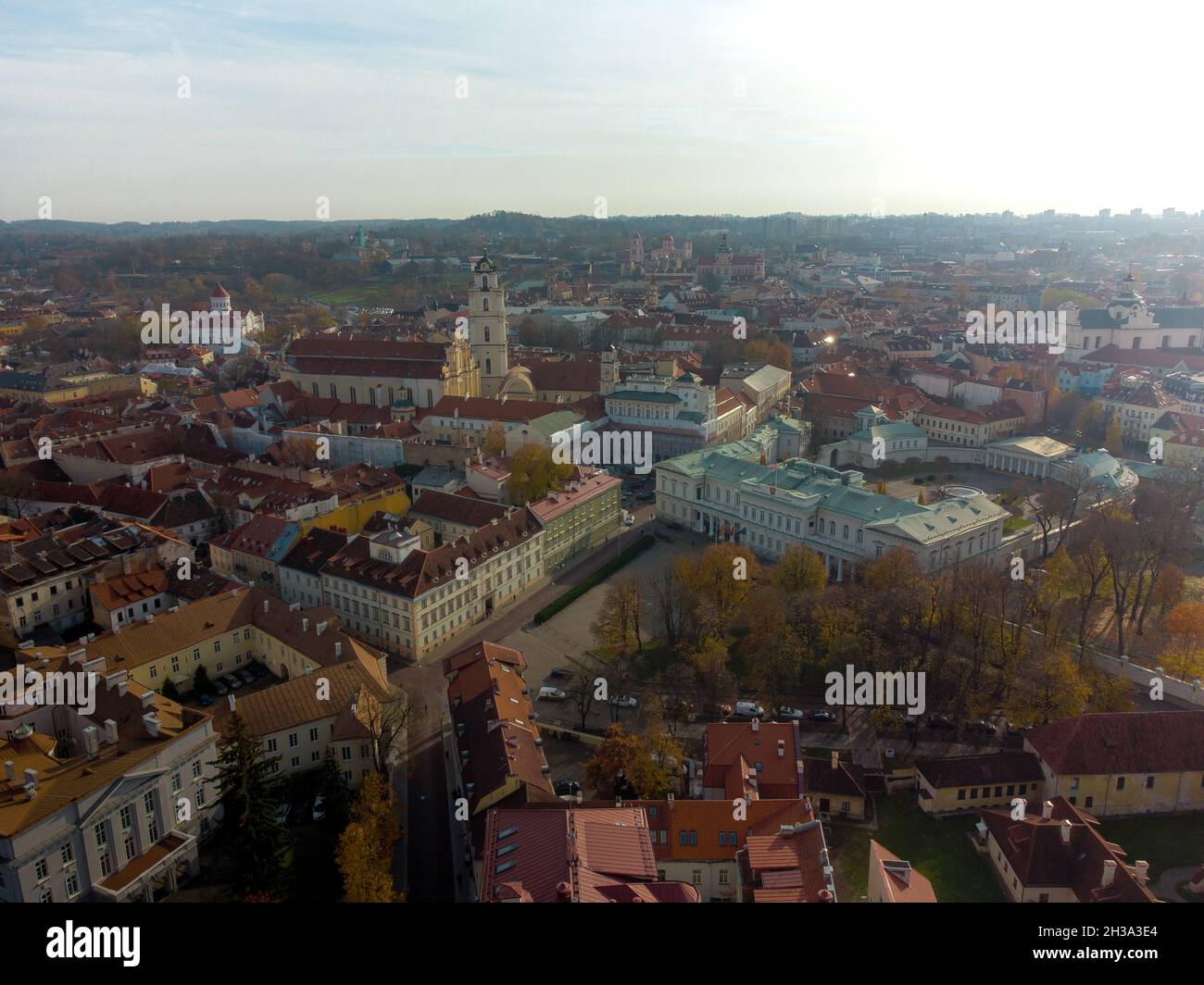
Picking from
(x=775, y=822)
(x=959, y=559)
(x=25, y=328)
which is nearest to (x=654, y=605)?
(x=959, y=559)

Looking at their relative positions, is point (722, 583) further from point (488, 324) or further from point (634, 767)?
point (488, 324)

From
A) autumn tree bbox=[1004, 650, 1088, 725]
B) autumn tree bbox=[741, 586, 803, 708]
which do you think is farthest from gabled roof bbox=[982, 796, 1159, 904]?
autumn tree bbox=[741, 586, 803, 708]

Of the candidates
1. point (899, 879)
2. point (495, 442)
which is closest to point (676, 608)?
point (899, 879)

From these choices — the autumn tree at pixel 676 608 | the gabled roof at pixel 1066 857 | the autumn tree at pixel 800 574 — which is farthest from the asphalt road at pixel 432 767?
the gabled roof at pixel 1066 857

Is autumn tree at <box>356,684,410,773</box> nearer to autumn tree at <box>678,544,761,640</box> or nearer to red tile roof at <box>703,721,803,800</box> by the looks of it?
red tile roof at <box>703,721,803,800</box>

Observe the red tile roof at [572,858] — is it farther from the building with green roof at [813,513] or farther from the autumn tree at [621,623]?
the building with green roof at [813,513]
